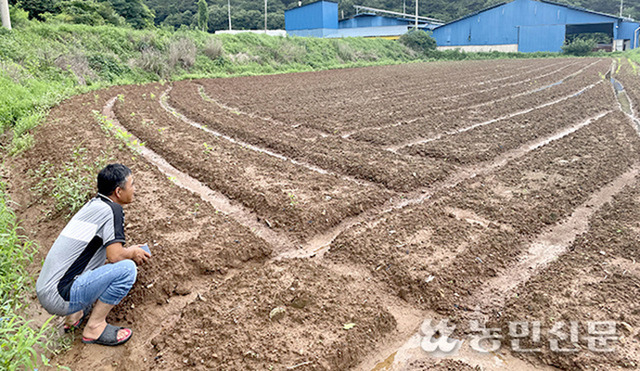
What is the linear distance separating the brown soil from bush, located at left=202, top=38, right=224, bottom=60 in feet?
54.1

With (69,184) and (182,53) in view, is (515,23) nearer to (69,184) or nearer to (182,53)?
(182,53)

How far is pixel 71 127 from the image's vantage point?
31.4 feet

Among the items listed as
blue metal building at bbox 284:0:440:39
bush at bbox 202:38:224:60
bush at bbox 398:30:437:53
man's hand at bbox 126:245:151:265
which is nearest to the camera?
man's hand at bbox 126:245:151:265

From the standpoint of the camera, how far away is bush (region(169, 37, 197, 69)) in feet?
77.0

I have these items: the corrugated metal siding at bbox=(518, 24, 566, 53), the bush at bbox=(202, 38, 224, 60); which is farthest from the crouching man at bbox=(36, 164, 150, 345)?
the corrugated metal siding at bbox=(518, 24, 566, 53)

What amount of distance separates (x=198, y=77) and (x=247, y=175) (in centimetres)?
1748

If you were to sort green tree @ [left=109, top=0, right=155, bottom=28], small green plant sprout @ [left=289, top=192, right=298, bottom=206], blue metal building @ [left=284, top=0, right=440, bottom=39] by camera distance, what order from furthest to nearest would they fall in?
blue metal building @ [left=284, top=0, right=440, bottom=39], green tree @ [left=109, top=0, right=155, bottom=28], small green plant sprout @ [left=289, top=192, right=298, bottom=206]

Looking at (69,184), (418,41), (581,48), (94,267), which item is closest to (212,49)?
(69,184)

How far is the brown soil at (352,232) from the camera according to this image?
10.9ft

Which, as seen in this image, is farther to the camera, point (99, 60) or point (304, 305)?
point (99, 60)

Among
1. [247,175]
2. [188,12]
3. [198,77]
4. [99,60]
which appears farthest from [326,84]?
[188,12]

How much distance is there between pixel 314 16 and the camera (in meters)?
52.0

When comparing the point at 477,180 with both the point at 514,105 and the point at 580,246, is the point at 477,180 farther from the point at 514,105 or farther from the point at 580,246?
the point at 514,105

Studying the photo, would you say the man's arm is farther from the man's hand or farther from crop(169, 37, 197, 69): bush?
crop(169, 37, 197, 69): bush
